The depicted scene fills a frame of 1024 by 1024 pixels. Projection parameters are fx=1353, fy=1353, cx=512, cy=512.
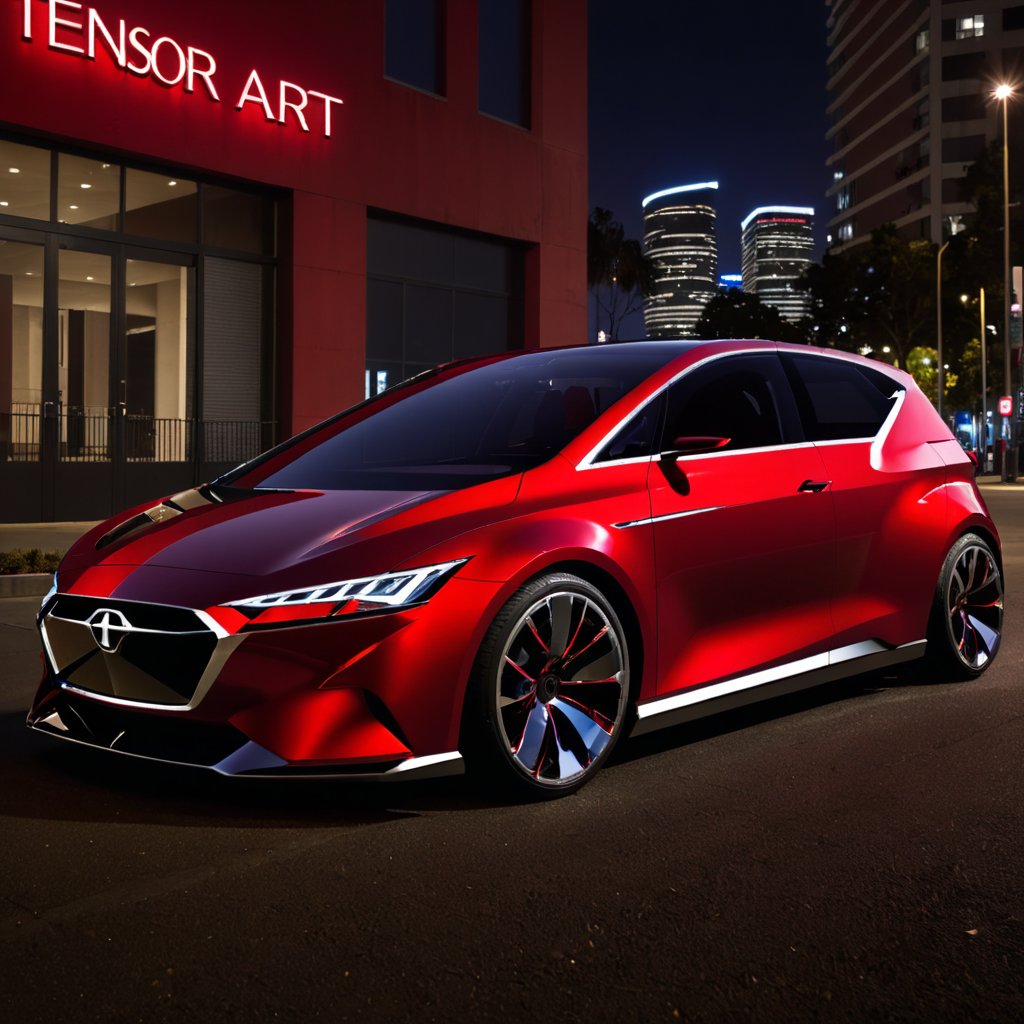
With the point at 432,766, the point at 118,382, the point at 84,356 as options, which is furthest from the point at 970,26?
the point at 432,766

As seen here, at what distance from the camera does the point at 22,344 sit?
19469 millimetres

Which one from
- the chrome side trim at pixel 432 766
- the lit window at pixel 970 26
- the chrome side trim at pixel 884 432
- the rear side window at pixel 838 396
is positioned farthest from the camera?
the lit window at pixel 970 26

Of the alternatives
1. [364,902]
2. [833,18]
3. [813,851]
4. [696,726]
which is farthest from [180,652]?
[833,18]

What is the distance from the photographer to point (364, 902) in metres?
3.51

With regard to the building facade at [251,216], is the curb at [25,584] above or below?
below

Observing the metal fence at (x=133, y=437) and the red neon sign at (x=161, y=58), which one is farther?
the metal fence at (x=133, y=437)

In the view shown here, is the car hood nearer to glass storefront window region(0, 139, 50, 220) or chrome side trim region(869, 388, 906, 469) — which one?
chrome side trim region(869, 388, 906, 469)

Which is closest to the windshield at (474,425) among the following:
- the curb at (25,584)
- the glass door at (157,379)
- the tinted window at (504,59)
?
the curb at (25,584)

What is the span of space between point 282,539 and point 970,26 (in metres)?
113

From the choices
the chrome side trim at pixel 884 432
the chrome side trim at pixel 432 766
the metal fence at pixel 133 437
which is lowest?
the chrome side trim at pixel 432 766

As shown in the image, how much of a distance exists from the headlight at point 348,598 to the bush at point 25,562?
7874mm

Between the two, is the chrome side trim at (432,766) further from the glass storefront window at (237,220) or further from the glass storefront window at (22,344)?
the glass storefront window at (237,220)

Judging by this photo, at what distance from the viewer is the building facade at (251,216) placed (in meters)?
19.4

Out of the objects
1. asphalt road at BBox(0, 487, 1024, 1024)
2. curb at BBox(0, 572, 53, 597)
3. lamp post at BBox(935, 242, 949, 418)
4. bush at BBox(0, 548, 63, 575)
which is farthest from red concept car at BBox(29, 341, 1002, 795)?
lamp post at BBox(935, 242, 949, 418)
